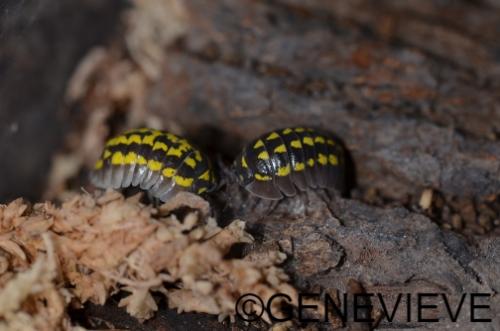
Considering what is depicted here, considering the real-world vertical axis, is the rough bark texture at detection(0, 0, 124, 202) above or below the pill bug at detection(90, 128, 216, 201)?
above

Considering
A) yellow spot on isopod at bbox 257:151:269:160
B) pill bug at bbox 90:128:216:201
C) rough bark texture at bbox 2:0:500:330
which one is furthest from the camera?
yellow spot on isopod at bbox 257:151:269:160

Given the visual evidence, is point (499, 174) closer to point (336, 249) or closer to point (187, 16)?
point (336, 249)

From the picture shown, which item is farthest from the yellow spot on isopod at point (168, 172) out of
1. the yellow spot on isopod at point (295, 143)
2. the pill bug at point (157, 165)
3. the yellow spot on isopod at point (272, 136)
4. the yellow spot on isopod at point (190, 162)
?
the yellow spot on isopod at point (295, 143)

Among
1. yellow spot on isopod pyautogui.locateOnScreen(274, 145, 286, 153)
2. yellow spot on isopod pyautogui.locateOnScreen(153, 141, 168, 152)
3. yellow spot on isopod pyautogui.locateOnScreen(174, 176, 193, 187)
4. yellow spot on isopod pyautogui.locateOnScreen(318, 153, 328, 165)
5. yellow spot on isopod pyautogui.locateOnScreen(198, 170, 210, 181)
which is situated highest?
yellow spot on isopod pyautogui.locateOnScreen(274, 145, 286, 153)

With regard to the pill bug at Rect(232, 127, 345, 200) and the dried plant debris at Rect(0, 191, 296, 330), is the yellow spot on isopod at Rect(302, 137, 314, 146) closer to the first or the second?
the pill bug at Rect(232, 127, 345, 200)

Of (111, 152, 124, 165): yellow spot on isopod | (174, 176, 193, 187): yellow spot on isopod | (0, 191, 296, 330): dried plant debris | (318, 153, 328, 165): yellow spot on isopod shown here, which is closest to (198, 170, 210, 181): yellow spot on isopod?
(174, 176, 193, 187): yellow spot on isopod

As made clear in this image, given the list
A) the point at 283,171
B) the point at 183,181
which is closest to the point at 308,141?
the point at 283,171

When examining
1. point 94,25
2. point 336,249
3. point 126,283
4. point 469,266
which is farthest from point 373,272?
point 94,25

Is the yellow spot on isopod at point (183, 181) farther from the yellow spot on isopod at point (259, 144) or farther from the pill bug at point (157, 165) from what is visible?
the yellow spot on isopod at point (259, 144)
